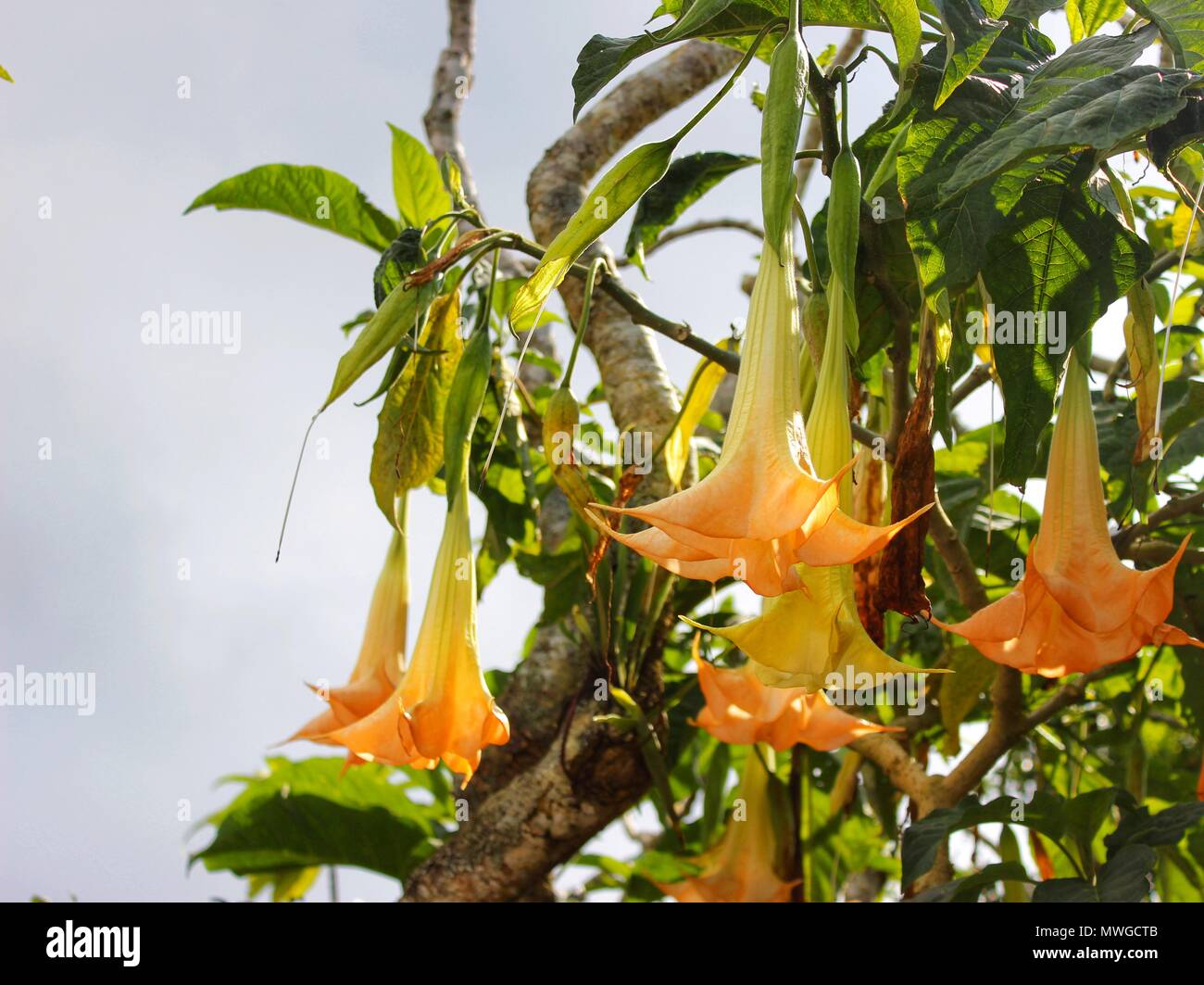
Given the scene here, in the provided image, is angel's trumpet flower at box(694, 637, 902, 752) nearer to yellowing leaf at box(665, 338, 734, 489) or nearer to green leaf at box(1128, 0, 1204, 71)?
yellowing leaf at box(665, 338, 734, 489)

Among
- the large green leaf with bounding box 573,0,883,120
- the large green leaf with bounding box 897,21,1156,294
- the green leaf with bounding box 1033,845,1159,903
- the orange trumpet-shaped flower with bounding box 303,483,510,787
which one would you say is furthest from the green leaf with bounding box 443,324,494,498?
the green leaf with bounding box 1033,845,1159,903

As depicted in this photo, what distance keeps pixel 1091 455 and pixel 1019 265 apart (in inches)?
6.1

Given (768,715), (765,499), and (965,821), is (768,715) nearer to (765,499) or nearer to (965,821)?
(965,821)

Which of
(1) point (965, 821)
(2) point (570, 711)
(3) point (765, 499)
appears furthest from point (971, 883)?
(3) point (765, 499)

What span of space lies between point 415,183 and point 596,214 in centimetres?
82

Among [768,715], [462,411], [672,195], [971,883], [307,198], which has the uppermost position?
[307,198]

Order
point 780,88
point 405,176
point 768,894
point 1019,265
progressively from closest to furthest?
point 780,88 < point 1019,265 < point 768,894 < point 405,176

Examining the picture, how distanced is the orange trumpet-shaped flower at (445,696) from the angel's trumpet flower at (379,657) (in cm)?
11

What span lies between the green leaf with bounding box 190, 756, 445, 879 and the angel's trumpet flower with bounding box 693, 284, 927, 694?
1.06 m

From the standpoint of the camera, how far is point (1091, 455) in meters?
0.73

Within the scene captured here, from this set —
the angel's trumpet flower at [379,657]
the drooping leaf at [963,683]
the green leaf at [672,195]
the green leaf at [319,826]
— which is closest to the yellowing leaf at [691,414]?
the green leaf at [672,195]

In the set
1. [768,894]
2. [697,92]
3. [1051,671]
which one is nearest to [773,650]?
[1051,671]

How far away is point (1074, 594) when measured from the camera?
0.69m
